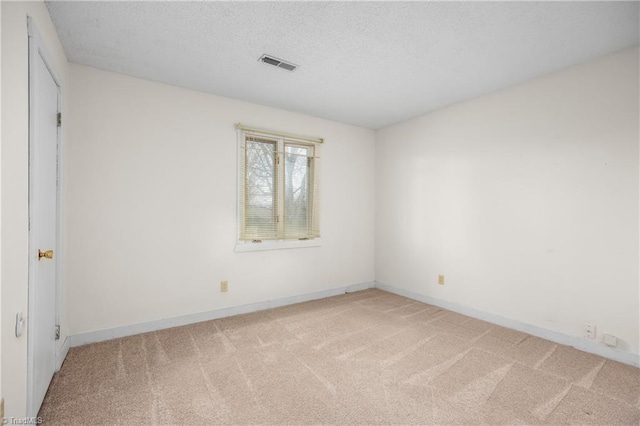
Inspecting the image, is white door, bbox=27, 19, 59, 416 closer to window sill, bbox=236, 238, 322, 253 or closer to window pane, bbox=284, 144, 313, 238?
window sill, bbox=236, 238, 322, 253

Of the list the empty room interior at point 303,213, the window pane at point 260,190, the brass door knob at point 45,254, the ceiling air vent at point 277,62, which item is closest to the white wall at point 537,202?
the empty room interior at point 303,213

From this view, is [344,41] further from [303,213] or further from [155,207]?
[155,207]

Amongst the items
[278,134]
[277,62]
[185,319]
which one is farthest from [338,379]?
[278,134]

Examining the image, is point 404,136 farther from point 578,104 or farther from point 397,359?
point 397,359

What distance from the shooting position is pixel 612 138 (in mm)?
2361

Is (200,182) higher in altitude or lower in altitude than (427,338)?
higher

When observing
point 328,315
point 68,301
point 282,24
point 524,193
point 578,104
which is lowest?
point 328,315

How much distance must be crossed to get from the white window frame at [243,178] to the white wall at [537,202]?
54.9 inches

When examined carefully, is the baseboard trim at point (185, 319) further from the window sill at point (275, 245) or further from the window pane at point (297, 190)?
the window pane at point (297, 190)

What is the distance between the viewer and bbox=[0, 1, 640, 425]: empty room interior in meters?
1.72

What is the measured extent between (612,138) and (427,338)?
235 centimetres

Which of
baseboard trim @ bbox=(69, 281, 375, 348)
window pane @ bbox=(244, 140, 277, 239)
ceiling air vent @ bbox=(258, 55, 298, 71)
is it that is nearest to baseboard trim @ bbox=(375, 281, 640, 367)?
baseboard trim @ bbox=(69, 281, 375, 348)

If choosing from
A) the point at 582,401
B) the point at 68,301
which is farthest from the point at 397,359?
the point at 68,301

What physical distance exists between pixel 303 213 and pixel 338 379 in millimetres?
2252
